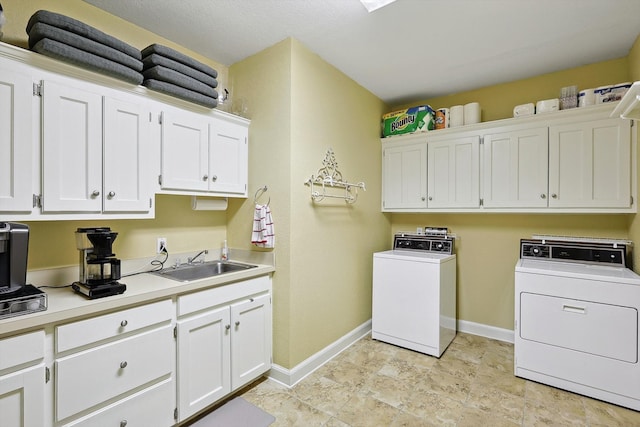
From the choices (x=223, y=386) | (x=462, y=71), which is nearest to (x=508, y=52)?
(x=462, y=71)

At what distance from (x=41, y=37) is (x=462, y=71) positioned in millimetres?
3043

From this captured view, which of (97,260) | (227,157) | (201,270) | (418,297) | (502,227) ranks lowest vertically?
(418,297)

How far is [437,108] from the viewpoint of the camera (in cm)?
347

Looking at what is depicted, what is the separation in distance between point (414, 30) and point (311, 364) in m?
2.69

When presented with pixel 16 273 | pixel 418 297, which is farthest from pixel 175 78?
pixel 418 297

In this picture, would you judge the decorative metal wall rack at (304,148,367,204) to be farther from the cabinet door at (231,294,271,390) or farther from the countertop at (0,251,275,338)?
the cabinet door at (231,294,271,390)

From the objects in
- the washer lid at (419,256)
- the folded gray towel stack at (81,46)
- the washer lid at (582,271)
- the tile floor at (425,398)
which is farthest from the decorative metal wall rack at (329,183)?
the washer lid at (582,271)

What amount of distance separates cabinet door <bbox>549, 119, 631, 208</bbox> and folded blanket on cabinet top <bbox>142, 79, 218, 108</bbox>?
2.81 meters

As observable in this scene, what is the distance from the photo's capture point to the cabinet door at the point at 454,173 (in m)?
2.97

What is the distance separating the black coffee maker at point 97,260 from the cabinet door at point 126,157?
170mm

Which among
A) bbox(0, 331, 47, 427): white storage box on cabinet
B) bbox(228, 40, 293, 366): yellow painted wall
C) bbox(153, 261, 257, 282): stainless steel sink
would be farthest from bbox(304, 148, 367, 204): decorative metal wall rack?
bbox(0, 331, 47, 427): white storage box on cabinet

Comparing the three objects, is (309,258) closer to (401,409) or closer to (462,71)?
(401,409)

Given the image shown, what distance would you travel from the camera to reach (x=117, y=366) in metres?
1.52

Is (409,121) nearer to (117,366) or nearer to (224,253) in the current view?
(224,253)
